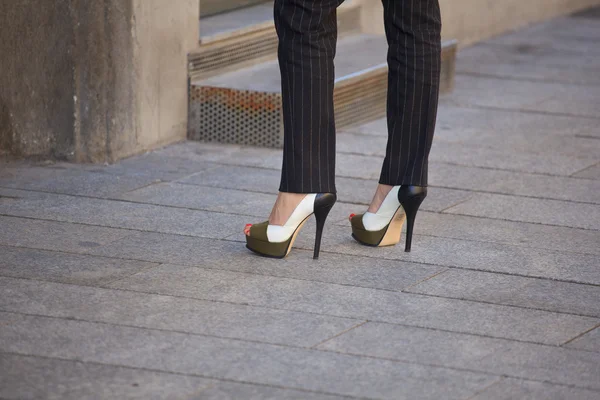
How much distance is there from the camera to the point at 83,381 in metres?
2.54

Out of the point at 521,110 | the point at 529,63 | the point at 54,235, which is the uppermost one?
the point at 54,235

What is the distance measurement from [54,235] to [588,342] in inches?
68.4

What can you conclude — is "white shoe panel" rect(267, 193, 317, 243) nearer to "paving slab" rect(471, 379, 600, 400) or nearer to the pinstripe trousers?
the pinstripe trousers

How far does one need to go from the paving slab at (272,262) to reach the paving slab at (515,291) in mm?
78

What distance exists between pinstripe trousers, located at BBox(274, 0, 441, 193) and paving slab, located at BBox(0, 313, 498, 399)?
0.82 m

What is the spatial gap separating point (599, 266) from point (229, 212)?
50.9 inches

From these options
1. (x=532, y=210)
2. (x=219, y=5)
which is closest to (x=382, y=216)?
(x=532, y=210)

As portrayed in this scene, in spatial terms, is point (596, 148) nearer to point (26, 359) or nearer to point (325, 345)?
point (325, 345)

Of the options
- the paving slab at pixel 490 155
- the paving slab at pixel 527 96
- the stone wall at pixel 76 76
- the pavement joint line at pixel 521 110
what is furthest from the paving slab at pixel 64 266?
the paving slab at pixel 527 96

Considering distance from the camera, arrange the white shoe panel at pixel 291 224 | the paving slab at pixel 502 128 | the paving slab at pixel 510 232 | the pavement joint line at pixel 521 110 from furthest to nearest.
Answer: the pavement joint line at pixel 521 110 < the paving slab at pixel 502 128 < the paving slab at pixel 510 232 < the white shoe panel at pixel 291 224

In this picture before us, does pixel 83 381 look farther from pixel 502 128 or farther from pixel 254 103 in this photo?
pixel 502 128

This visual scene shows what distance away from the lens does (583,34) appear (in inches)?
364

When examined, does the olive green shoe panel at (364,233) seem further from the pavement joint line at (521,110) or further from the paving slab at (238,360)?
the pavement joint line at (521,110)

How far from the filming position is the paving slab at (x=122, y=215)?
3861 millimetres
